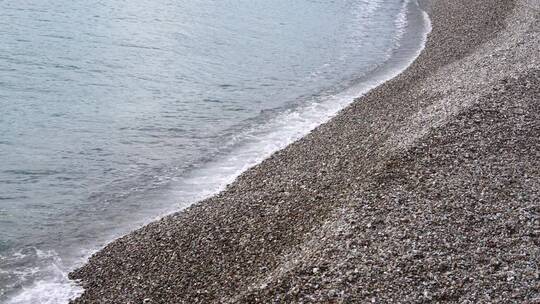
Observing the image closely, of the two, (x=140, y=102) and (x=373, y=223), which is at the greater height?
(x=140, y=102)

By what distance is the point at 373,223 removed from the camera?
1398cm

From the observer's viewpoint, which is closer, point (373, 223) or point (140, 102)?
point (373, 223)

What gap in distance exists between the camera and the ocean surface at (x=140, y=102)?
18406 mm

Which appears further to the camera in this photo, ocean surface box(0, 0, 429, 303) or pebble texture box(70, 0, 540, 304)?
ocean surface box(0, 0, 429, 303)

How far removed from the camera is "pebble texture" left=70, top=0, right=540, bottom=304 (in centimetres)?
1202

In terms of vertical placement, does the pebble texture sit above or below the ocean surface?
below

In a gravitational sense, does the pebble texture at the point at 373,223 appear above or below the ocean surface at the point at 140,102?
below

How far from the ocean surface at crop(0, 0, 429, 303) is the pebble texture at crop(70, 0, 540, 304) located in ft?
5.91

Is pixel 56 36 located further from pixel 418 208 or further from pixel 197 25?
pixel 418 208

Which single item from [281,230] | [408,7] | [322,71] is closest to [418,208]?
[281,230]

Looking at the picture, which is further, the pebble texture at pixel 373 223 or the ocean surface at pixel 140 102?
the ocean surface at pixel 140 102

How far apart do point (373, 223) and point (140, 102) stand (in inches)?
673

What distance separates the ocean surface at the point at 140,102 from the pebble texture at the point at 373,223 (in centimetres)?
180

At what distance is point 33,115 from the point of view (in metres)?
26.3
